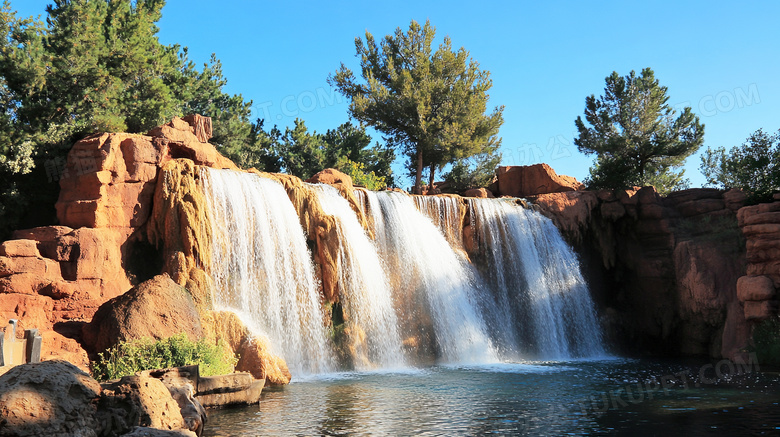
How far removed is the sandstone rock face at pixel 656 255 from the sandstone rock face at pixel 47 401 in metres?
22.5

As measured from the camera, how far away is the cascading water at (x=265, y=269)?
57.4 feet

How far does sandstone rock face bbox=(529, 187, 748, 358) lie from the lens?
24.1m

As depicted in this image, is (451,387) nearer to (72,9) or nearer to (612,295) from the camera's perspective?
(612,295)

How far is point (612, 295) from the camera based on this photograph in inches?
1099

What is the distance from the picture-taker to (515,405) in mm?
11883

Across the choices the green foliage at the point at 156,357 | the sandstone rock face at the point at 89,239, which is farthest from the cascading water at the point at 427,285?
the green foliage at the point at 156,357

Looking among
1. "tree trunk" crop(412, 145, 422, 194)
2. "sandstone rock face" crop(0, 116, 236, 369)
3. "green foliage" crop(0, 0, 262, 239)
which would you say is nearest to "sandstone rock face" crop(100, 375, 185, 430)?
"sandstone rock face" crop(0, 116, 236, 369)

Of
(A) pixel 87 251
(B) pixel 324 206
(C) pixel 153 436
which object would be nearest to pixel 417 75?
(B) pixel 324 206

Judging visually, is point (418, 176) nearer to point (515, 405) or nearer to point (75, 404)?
point (515, 405)

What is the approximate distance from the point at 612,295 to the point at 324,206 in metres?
14.4

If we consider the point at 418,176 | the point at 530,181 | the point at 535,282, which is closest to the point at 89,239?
the point at 535,282

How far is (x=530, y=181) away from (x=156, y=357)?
23650 mm

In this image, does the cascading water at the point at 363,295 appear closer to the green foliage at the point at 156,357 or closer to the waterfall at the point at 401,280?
the waterfall at the point at 401,280

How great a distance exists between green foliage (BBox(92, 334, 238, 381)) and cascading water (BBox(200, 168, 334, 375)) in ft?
14.2
